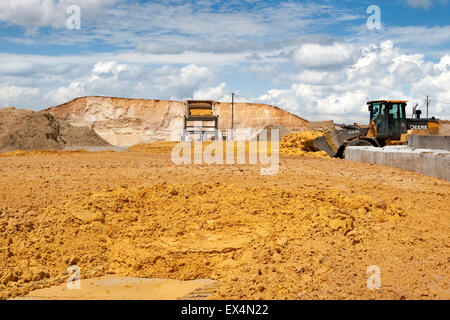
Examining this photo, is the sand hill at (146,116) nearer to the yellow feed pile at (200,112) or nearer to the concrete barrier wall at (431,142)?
the yellow feed pile at (200,112)

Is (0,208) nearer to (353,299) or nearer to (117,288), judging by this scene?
(117,288)

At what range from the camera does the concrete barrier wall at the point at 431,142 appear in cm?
1387

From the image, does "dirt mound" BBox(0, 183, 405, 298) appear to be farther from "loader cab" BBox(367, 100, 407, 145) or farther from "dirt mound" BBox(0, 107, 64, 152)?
"dirt mound" BBox(0, 107, 64, 152)

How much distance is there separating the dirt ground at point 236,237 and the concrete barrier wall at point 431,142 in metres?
6.32

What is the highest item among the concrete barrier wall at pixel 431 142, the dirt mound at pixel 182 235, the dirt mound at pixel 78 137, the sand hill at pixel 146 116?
the sand hill at pixel 146 116

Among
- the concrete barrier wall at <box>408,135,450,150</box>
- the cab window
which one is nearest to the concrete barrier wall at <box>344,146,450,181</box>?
the concrete barrier wall at <box>408,135,450,150</box>

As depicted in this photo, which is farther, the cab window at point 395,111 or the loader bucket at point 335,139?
the loader bucket at point 335,139

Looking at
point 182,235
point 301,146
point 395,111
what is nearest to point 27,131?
point 301,146

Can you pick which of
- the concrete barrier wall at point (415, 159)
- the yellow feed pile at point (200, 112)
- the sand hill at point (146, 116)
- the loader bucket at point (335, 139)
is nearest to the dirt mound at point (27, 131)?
the yellow feed pile at point (200, 112)

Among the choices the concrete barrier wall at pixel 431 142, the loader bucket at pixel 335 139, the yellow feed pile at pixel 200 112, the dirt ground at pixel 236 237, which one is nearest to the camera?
the dirt ground at pixel 236 237

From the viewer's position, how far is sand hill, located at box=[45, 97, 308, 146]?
172 feet

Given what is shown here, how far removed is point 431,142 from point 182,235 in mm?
10746

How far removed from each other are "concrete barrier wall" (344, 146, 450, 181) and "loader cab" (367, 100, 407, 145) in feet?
9.00
